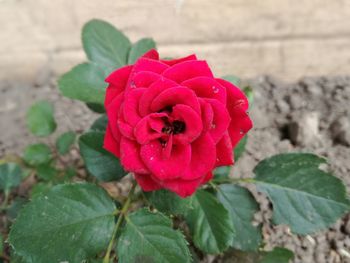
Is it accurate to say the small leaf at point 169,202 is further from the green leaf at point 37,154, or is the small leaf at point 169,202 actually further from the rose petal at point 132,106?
the green leaf at point 37,154

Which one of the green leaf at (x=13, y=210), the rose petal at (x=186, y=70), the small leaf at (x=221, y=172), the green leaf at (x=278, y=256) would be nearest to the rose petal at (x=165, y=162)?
the rose petal at (x=186, y=70)

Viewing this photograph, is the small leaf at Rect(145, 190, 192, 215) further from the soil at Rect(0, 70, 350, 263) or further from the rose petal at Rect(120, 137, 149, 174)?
the soil at Rect(0, 70, 350, 263)

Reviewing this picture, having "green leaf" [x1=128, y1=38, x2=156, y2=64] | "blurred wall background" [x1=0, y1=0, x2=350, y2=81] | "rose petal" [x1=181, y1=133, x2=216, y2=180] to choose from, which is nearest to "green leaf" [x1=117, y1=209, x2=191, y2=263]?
"rose petal" [x1=181, y1=133, x2=216, y2=180]

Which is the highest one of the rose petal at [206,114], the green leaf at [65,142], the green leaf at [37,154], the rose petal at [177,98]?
the rose petal at [177,98]

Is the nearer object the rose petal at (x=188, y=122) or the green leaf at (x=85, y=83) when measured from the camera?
the rose petal at (x=188, y=122)

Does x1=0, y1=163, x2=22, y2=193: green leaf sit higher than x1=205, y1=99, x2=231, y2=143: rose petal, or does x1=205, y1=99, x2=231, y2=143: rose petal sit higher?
x1=205, y1=99, x2=231, y2=143: rose petal

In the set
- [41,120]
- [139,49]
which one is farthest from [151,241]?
[41,120]
